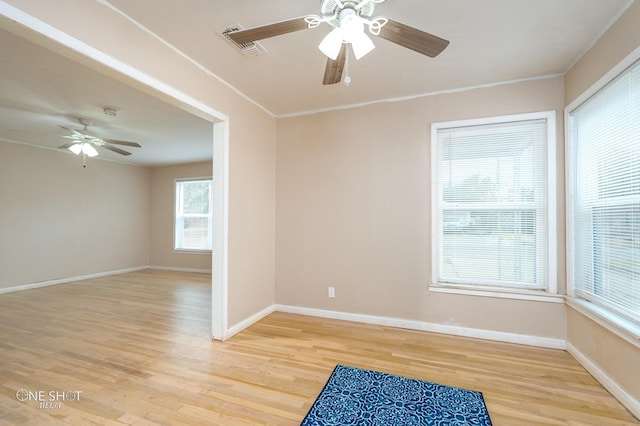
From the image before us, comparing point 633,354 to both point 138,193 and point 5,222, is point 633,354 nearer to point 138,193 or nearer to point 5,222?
point 5,222

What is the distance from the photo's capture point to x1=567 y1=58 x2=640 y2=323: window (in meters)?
1.87

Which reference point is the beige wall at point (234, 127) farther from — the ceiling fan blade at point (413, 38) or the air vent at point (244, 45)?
the ceiling fan blade at point (413, 38)

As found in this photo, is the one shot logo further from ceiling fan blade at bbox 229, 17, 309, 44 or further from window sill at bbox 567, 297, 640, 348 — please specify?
window sill at bbox 567, 297, 640, 348

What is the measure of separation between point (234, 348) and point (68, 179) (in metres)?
Result: 5.56

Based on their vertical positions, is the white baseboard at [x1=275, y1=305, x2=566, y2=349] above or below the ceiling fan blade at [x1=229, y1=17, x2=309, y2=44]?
below

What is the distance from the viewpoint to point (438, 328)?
302 centimetres

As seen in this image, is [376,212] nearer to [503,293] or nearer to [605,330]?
[503,293]

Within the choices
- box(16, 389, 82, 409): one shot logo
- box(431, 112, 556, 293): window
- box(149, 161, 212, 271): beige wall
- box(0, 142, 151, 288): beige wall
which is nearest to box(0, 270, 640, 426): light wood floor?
box(16, 389, 82, 409): one shot logo

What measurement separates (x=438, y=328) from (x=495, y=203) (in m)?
1.48

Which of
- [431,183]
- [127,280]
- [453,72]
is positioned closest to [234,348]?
[431,183]

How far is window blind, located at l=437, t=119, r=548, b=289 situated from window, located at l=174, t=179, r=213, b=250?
5488mm

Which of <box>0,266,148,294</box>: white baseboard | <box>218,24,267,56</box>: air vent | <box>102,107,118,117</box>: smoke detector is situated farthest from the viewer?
<box>0,266,148,294</box>: white baseboard

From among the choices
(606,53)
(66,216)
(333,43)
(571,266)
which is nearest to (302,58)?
(333,43)

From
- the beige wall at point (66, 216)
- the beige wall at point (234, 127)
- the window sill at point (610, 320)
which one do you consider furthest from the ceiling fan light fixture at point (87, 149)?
the window sill at point (610, 320)
